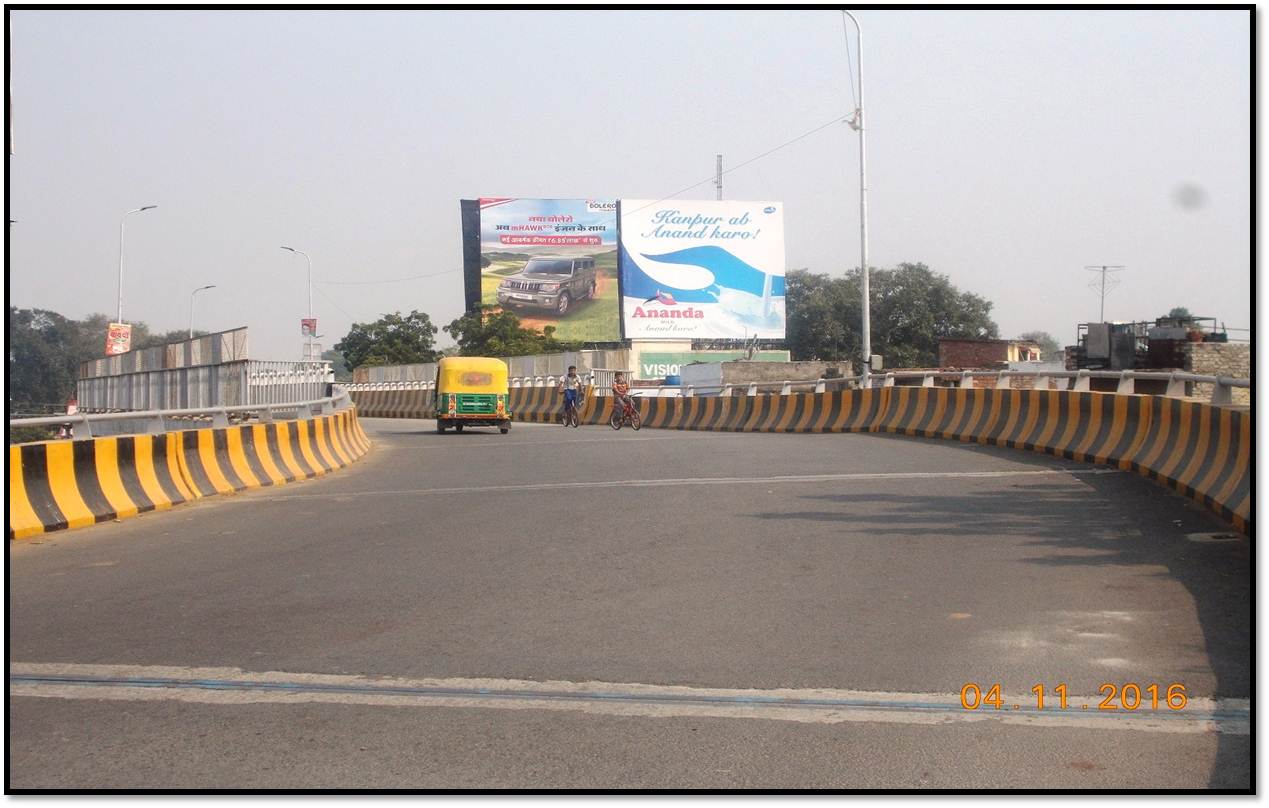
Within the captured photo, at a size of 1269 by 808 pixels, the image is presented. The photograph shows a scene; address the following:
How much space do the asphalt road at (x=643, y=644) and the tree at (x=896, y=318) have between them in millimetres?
77779

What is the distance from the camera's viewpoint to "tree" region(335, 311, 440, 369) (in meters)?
81.8

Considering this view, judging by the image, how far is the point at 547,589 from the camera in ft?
24.4

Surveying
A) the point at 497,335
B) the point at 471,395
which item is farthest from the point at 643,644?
the point at 497,335

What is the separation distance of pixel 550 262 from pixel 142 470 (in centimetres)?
6587

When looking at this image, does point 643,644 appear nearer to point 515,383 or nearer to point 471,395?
point 471,395

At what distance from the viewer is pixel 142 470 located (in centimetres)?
1207

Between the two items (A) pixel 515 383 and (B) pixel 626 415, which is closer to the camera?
(B) pixel 626 415

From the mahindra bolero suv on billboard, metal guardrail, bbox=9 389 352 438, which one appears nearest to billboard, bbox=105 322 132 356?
metal guardrail, bbox=9 389 352 438

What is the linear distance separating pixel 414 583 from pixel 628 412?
74.5 ft

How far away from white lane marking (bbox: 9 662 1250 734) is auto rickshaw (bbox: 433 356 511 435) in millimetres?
26274

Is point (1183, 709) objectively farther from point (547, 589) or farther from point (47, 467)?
point (47, 467)

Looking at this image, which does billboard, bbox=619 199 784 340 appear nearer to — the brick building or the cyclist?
the brick building
